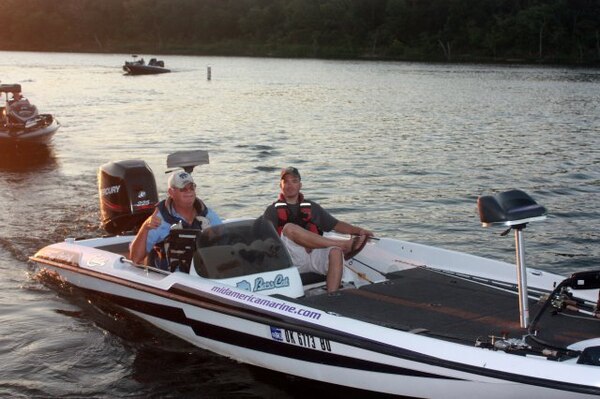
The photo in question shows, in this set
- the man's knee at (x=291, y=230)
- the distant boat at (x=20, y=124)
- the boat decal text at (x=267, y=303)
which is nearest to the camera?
the boat decal text at (x=267, y=303)

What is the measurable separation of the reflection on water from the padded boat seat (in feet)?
51.5

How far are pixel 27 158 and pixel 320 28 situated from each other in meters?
99.6

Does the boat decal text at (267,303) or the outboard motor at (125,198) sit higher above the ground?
the outboard motor at (125,198)

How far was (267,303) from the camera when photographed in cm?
725

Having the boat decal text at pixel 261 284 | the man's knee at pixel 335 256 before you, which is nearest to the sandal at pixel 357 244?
the man's knee at pixel 335 256

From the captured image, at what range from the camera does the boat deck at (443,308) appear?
6793mm

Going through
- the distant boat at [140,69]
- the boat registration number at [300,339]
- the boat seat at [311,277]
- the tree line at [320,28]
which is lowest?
the boat registration number at [300,339]

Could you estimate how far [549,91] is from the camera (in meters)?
51.3

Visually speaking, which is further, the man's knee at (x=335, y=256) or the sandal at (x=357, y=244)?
the sandal at (x=357, y=244)

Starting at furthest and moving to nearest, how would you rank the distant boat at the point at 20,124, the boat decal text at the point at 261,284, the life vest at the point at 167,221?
the distant boat at the point at 20,124
the life vest at the point at 167,221
the boat decal text at the point at 261,284

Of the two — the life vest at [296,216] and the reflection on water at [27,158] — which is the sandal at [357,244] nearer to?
the life vest at [296,216]

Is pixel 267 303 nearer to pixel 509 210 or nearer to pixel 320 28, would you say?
pixel 509 210

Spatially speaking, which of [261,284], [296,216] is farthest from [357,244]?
[261,284]

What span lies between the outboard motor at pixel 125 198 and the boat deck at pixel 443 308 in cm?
375
